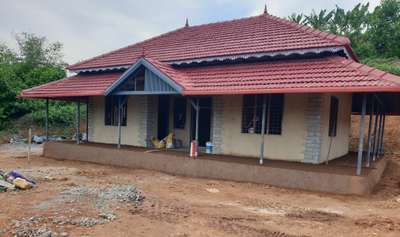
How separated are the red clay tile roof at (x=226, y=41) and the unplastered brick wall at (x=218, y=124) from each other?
1751 millimetres

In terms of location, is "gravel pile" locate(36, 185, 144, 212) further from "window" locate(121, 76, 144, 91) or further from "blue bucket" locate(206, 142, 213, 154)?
"window" locate(121, 76, 144, 91)

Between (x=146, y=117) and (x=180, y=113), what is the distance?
146 centimetres

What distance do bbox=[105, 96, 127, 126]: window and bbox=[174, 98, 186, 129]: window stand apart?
221cm

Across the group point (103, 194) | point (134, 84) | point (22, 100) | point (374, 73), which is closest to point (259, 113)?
point (374, 73)

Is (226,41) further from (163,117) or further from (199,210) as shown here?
(199,210)

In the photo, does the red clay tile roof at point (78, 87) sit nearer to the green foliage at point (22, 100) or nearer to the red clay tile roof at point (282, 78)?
the red clay tile roof at point (282, 78)

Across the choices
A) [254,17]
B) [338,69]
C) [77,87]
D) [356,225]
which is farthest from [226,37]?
[356,225]

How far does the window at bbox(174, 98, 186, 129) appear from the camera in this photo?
13.0 m

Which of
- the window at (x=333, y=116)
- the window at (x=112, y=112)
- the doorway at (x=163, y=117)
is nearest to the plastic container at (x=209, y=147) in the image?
the doorway at (x=163, y=117)

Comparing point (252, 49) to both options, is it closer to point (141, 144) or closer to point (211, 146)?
point (211, 146)

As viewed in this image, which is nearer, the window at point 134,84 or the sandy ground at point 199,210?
the sandy ground at point 199,210

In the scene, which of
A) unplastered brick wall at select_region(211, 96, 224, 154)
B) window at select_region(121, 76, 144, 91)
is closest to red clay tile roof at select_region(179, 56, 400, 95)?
unplastered brick wall at select_region(211, 96, 224, 154)

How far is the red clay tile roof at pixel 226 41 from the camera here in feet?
33.2

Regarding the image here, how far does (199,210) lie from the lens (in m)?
Result: 6.08
